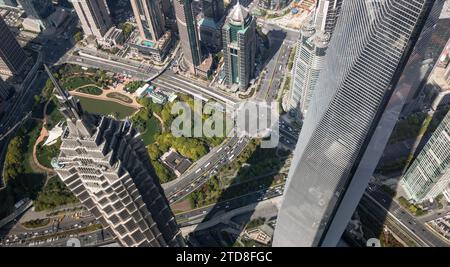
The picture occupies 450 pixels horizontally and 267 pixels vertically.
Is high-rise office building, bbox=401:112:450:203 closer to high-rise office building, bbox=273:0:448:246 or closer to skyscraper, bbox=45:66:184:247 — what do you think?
high-rise office building, bbox=273:0:448:246

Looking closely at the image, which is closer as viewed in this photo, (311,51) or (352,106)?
(352,106)

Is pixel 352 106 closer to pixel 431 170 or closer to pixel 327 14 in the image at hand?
pixel 327 14

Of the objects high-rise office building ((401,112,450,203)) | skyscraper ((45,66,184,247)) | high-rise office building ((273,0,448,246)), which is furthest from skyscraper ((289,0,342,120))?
skyscraper ((45,66,184,247))

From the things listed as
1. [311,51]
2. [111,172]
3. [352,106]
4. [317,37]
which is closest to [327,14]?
[317,37]

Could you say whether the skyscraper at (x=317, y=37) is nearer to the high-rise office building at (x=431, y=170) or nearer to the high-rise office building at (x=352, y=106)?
the high-rise office building at (x=431, y=170)

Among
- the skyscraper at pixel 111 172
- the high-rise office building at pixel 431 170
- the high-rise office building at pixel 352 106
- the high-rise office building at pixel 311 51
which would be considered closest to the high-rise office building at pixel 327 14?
the high-rise office building at pixel 311 51

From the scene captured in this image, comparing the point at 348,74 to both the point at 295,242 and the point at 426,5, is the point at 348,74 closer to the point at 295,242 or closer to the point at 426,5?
the point at 426,5

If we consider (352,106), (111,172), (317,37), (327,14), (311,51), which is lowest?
(311,51)
